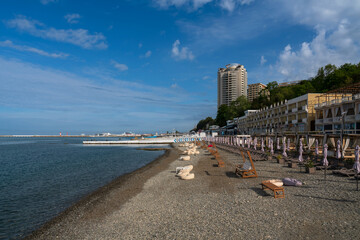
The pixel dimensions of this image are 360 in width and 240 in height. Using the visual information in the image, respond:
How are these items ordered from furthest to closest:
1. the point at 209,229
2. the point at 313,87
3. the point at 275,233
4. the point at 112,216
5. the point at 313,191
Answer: the point at 313,87 < the point at 313,191 < the point at 112,216 < the point at 209,229 < the point at 275,233

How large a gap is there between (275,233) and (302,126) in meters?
42.8

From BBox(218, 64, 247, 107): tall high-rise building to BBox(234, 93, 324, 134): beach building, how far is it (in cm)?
11657

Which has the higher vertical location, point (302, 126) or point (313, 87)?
point (313, 87)

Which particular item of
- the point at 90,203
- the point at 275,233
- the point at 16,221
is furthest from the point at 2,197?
the point at 275,233

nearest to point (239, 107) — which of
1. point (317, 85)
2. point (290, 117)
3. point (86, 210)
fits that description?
Result: point (317, 85)

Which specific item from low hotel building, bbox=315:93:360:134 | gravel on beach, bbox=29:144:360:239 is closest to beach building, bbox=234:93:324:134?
low hotel building, bbox=315:93:360:134

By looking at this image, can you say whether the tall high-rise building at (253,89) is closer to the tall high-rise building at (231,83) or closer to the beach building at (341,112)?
the tall high-rise building at (231,83)

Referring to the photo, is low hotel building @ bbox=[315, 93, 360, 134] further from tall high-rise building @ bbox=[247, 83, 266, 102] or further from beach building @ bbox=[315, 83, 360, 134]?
tall high-rise building @ bbox=[247, 83, 266, 102]

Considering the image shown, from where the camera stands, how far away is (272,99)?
74.4 meters

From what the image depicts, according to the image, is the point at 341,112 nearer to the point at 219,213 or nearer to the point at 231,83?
the point at 219,213

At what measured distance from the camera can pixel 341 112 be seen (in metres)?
32.7

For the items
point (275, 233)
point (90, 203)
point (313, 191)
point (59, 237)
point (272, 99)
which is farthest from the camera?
point (272, 99)

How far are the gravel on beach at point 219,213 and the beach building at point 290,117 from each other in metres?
26.8

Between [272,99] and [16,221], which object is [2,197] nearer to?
[16,221]
